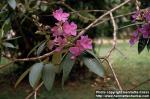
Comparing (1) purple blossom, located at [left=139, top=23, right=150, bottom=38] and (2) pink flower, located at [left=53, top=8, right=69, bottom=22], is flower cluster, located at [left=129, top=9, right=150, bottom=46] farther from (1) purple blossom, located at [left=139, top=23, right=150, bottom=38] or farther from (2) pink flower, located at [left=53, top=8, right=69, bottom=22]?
(2) pink flower, located at [left=53, top=8, right=69, bottom=22]

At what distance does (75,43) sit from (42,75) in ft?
0.64

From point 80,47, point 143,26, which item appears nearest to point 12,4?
point 143,26

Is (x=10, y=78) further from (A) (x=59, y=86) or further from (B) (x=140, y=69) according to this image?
(B) (x=140, y=69)

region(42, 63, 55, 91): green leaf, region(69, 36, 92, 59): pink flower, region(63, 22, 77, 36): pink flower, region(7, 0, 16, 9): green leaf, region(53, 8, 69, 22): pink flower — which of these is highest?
region(7, 0, 16, 9): green leaf

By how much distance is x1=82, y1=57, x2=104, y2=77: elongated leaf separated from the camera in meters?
1.80

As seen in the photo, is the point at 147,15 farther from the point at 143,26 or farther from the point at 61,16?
the point at 61,16

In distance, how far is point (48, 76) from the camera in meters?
1.85

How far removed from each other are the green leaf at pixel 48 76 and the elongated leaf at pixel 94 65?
15 cm

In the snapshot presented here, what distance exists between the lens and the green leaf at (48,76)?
1.84 meters

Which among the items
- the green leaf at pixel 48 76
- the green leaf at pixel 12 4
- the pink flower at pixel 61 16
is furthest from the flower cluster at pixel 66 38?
the green leaf at pixel 12 4

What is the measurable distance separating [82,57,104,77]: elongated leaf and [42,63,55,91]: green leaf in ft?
0.49

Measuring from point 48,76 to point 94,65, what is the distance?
0.65 ft

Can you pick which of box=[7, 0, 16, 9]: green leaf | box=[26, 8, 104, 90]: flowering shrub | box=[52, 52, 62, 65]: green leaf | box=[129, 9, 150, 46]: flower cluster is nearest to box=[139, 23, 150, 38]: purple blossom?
box=[129, 9, 150, 46]: flower cluster

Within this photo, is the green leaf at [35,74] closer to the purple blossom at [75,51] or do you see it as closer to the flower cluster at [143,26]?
the purple blossom at [75,51]
